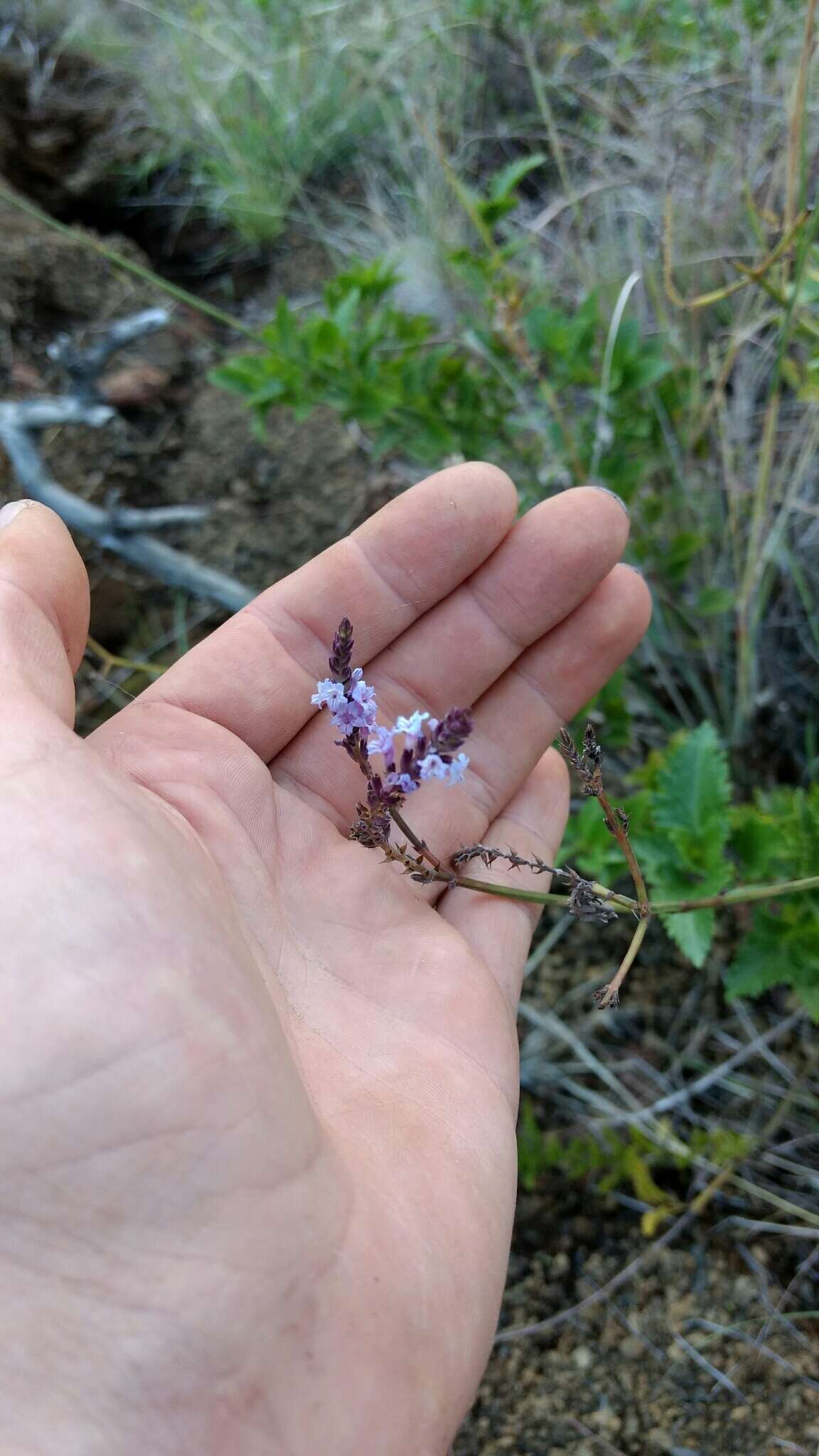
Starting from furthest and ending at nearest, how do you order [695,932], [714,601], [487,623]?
[714,601] → [487,623] → [695,932]

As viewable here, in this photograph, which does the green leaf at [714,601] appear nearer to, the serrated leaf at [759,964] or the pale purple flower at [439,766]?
the serrated leaf at [759,964]

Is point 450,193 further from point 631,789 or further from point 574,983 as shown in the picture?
point 574,983

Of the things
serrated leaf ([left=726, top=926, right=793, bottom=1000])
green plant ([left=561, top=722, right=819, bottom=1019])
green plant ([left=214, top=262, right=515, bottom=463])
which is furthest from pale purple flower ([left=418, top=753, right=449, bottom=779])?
green plant ([left=214, top=262, right=515, bottom=463])

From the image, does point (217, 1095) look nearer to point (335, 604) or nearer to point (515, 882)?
point (515, 882)

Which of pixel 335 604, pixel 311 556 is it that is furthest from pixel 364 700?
pixel 311 556

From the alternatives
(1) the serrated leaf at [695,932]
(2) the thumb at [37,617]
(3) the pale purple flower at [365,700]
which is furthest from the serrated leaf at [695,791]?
(2) the thumb at [37,617]

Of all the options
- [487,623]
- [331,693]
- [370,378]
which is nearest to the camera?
[331,693]
